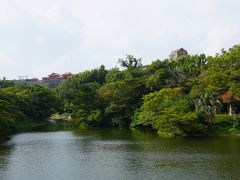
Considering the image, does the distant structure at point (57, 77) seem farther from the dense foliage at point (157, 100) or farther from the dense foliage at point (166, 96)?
the dense foliage at point (166, 96)

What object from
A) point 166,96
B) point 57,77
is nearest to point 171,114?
point 166,96

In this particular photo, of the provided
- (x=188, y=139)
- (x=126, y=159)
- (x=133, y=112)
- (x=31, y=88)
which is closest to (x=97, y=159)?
(x=126, y=159)

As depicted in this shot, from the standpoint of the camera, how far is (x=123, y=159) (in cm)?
3259

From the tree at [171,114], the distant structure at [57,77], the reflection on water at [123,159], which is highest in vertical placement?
the distant structure at [57,77]

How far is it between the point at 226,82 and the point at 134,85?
20.7 metres

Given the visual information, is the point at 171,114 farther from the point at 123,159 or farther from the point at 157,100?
Answer: the point at 123,159

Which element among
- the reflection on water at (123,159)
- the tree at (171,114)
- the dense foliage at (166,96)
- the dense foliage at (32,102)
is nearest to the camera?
the reflection on water at (123,159)

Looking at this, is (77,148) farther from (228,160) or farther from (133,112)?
(133,112)

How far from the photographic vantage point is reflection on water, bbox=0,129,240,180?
26.9 m

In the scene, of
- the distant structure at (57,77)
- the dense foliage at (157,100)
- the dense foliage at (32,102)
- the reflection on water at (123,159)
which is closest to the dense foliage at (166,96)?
the dense foliage at (157,100)

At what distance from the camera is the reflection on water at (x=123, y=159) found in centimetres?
2689

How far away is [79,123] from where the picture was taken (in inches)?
2790

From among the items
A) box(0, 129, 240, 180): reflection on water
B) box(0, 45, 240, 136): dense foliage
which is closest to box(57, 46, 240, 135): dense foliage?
box(0, 45, 240, 136): dense foliage

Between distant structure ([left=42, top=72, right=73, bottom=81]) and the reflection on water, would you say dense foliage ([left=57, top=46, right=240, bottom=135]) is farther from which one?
distant structure ([left=42, top=72, right=73, bottom=81])
